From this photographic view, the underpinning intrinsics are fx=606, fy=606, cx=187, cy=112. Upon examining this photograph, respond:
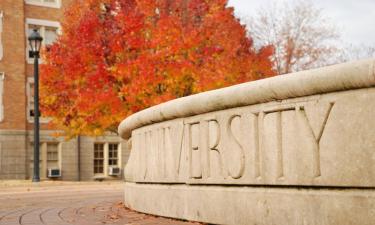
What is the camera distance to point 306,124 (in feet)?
14.1

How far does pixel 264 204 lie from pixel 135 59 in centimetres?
1636

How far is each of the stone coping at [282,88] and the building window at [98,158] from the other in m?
25.4

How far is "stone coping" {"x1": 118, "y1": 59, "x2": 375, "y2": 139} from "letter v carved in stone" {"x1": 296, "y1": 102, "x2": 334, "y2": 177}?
0.34 feet

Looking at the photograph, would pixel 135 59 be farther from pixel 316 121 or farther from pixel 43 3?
pixel 316 121

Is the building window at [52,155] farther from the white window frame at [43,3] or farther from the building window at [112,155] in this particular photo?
the white window frame at [43,3]

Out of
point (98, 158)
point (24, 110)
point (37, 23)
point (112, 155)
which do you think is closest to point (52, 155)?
point (98, 158)

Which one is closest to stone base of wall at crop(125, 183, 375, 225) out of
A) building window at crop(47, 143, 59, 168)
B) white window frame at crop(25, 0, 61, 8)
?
building window at crop(47, 143, 59, 168)

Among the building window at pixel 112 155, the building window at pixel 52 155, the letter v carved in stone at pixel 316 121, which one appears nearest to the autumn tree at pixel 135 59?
the building window at pixel 52 155

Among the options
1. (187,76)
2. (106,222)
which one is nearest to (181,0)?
(187,76)

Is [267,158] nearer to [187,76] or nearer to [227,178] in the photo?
[227,178]

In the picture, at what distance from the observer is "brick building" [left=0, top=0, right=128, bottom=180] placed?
28.2 m

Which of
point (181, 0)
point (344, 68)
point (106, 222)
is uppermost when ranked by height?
point (181, 0)

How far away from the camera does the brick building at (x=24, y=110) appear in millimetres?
28234

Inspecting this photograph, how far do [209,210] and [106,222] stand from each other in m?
1.19
